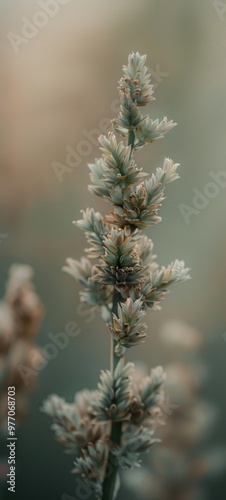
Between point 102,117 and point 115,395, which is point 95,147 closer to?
point 102,117

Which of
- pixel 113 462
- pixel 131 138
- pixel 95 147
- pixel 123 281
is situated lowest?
pixel 113 462

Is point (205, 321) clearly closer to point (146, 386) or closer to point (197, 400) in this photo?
point (197, 400)

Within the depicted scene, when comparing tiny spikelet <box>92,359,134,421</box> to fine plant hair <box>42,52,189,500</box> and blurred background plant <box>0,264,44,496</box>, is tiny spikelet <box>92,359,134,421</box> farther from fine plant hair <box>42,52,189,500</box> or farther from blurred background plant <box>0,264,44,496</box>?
blurred background plant <box>0,264,44,496</box>

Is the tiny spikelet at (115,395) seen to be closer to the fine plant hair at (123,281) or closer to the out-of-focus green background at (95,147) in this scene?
the fine plant hair at (123,281)

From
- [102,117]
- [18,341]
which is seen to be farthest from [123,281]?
[102,117]

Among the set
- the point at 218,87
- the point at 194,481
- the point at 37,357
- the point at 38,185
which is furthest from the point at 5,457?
the point at 218,87

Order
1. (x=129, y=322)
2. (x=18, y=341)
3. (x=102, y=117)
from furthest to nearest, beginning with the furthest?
1. (x=102, y=117)
2. (x=18, y=341)
3. (x=129, y=322)

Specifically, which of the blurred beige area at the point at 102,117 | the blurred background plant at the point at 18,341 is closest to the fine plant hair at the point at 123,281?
the blurred background plant at the point at 18,341
